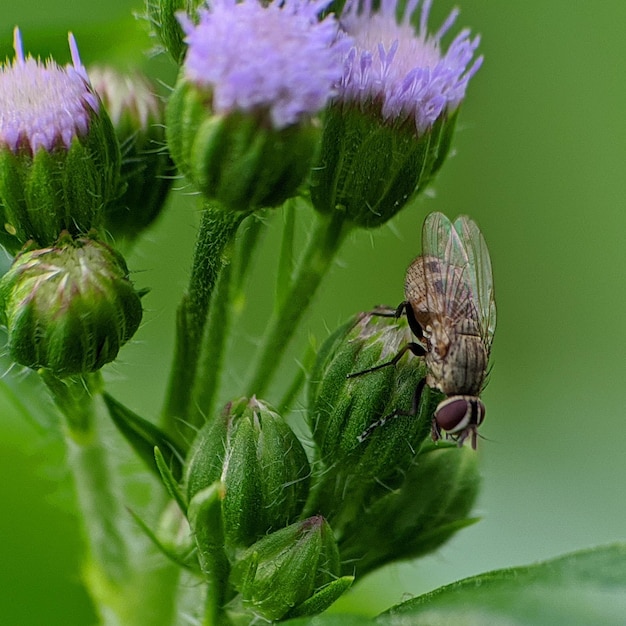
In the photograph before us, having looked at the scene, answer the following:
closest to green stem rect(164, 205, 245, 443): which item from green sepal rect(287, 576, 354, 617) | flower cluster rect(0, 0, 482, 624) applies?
flower cluster rect(0, 0, 482, 624)

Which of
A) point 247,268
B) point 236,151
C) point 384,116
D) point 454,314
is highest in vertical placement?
point 384,116

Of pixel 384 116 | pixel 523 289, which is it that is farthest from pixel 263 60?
pixel 523 289

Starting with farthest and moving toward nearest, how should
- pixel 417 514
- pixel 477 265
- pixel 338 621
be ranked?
1. pixel 477 265
2. pixel 417 514
3. pixel 338 621

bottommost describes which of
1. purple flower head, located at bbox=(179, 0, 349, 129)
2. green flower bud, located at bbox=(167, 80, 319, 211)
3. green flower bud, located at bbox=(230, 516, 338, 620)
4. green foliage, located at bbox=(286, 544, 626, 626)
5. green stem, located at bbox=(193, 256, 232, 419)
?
green foliage, located at bbox=(286, 544, 626, 626)

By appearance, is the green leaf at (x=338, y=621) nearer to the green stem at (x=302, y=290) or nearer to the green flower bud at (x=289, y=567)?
the green flower bud at (x=289, y=567)

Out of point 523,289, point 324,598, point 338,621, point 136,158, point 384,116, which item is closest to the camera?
point 338,621

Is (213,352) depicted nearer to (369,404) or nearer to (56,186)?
(369,404)

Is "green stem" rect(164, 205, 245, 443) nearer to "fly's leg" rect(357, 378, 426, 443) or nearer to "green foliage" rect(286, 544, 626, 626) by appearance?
"fly's leg" rect(357, 378, 426, 443)
